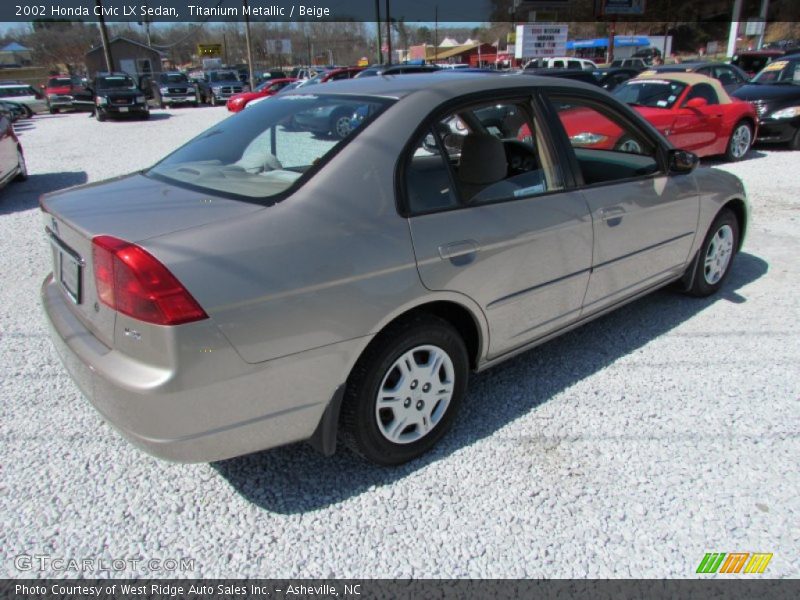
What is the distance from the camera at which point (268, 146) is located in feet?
9.41

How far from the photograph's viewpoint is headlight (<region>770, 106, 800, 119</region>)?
11.0 m

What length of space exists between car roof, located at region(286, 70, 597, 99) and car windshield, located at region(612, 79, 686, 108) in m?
7.09

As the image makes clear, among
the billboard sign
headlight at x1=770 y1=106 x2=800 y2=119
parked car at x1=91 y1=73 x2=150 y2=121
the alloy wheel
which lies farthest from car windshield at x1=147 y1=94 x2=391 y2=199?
the billboard sign

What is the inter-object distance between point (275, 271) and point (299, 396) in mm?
495

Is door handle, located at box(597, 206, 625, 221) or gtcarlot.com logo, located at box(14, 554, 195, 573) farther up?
door handle, located at box(597, 206, 625, 221)

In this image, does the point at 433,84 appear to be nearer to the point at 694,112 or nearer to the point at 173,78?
→ the point at 694,112

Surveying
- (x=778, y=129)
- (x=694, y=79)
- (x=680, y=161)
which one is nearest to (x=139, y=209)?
(x=680, y=161)

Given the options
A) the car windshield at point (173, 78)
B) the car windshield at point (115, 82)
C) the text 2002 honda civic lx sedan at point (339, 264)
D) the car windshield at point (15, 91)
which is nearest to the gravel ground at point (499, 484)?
the text 2002 honda civic lx sedan at point (339, 264)

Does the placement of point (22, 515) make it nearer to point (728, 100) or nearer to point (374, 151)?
point (374, 151)

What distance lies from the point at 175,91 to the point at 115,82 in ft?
20.6

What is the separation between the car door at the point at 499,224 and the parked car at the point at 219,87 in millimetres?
28966

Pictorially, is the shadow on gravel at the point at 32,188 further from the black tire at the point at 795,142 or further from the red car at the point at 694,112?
the black tire at the point at 795,142

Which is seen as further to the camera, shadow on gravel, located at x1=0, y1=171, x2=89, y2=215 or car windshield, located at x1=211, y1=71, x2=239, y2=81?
car windshield, located at x1=211, y1=71, x2=239, y2=81

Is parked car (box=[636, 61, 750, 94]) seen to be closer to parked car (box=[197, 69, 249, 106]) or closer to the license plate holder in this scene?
the license plate holder
